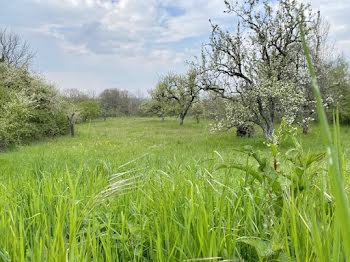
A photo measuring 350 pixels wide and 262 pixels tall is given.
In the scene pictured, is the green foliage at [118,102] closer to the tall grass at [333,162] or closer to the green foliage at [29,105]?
the green foliage at [29,105]

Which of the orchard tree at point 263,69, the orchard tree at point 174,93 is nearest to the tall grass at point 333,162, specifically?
the orchard tree at point 263,69

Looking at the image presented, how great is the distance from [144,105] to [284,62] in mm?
40870

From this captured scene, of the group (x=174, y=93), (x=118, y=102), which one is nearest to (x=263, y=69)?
(x=174, y=93)

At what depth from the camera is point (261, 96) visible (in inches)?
554

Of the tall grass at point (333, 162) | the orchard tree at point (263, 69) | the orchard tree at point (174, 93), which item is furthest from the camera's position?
the orchard tree at point (174, 93)

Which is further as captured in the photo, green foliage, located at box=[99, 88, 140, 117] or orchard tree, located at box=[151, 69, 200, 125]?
green foliage, located at box=[99, 88, 140, 117]

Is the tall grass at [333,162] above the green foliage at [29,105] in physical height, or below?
below

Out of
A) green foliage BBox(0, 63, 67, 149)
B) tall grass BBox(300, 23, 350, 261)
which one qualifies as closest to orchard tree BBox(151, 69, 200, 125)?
green foliage BBox(0, 63, 67, 149)

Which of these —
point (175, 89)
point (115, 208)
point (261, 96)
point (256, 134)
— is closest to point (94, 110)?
point (175, 89)

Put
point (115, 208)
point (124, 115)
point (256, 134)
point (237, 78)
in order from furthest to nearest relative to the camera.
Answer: point (124, 115), point (256, 134), point (237, 78), point (115, 208)

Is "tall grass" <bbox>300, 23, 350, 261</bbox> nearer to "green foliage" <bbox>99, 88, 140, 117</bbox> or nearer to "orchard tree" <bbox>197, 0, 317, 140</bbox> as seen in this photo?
"orchard tree" <bbox>197, 0, 317, 140</bbox>

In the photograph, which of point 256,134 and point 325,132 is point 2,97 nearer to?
point 256,134

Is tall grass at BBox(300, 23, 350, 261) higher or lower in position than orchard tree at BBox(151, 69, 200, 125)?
lower

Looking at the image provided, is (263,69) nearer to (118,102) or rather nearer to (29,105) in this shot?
(29,105)
